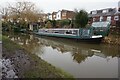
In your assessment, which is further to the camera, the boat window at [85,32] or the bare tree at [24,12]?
the bare tree at [24,12]

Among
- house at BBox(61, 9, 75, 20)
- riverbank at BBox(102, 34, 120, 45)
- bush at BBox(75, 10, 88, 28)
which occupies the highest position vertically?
house at BBox(61, 9, 75, 20)

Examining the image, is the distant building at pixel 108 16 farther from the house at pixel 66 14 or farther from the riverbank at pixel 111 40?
the riverbank at pixel 111 40

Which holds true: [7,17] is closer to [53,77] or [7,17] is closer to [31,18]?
[31,18]

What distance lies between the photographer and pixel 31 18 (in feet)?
117

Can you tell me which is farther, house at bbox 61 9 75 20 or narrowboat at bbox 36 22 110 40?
house at bbox 61 9 75 20

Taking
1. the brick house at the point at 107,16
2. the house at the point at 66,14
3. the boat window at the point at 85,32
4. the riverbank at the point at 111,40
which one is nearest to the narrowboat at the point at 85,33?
the boat window at the point at 85,32

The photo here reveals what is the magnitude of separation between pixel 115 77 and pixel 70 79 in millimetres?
2184

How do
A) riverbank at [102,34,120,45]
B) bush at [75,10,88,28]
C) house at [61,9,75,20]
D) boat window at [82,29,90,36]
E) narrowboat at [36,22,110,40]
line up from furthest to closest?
house at [61,9,75,20], bush at [75,10,88,28], boat window at [82,29,90,36], narrowboat at [36,22,110,40], riverbank at [102,34,120,45]

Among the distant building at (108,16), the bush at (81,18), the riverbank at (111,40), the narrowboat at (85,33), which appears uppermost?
the distant building at (108,16)

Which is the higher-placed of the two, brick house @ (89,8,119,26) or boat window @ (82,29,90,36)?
brick house @ (89,8,119,26)

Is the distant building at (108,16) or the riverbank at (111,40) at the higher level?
the distant building at (108,16)

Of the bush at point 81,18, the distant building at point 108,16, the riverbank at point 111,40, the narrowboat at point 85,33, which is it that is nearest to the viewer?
the riverbank at point 111,40

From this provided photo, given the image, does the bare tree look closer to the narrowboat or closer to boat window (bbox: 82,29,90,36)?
the narrowboat

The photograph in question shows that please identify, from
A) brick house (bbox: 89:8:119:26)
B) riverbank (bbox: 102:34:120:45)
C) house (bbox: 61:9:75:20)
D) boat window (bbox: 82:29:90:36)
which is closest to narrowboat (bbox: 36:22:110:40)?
boat window (bbox: 82:29:90:36)
